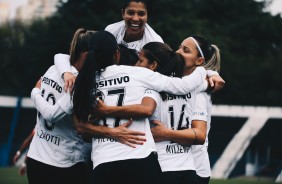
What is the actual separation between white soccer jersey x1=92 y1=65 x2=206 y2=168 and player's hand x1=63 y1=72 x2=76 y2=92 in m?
0.51

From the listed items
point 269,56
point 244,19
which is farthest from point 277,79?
point 244,19

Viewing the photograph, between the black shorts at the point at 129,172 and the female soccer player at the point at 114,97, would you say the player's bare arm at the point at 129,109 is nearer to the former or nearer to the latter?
the female soccer player at the point at 114,97

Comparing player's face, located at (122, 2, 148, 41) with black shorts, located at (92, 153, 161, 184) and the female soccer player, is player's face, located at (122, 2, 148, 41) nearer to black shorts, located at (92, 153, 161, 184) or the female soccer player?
the female soccer player

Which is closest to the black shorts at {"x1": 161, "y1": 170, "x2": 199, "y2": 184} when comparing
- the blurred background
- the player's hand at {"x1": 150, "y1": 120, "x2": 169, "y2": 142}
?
the player's hand at {"x1": 150, "y1": 120, "x2": 169, "y2": 142}

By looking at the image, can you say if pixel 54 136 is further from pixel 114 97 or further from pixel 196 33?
pixel 196 33

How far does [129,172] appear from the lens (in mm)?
5598

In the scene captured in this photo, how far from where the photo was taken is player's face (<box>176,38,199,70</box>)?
6.55 metres

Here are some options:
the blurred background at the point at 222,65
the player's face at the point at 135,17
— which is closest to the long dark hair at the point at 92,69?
the player's face at the point at 135,17

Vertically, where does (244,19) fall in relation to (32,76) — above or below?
above

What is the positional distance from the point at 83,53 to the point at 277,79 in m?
48.7

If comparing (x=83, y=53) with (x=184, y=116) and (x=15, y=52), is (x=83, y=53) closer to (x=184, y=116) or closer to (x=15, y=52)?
(x=184, y=116)

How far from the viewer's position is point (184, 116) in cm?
612

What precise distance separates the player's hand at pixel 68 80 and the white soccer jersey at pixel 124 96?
51 cm

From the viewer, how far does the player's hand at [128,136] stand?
Result: 5.68m
